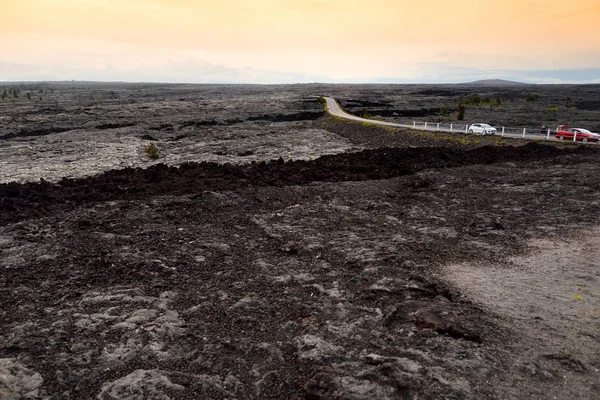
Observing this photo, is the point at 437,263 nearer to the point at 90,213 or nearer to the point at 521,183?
the point at 521,183

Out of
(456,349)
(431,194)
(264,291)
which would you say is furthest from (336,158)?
(456,349)

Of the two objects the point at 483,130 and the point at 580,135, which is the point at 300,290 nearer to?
the point at 580,135

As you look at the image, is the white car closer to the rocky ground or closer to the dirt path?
the rocky ground

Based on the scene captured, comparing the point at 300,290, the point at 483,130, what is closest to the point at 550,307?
the point at 300,290

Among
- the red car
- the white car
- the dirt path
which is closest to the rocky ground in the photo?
the dirt path

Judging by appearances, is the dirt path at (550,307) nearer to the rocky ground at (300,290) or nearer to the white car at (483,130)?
the rocky ground at (300,290)
